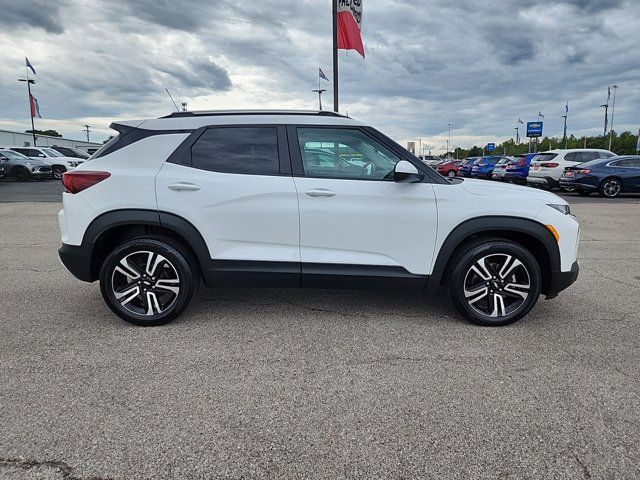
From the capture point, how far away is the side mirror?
343cm

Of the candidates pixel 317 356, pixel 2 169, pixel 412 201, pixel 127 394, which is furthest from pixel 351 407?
pixel 2 169

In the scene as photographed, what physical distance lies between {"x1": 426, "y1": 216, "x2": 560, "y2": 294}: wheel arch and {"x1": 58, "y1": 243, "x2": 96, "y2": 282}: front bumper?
2.82 meters

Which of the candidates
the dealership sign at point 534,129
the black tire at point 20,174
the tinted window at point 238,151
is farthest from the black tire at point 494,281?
the dealership sign at point 534,129

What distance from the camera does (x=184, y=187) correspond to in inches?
140

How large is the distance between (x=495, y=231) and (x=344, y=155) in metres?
1.41

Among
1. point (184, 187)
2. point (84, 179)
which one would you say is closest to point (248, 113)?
point (184, 187)

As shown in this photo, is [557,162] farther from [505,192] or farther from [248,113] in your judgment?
[248,113]

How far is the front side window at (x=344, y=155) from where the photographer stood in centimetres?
362

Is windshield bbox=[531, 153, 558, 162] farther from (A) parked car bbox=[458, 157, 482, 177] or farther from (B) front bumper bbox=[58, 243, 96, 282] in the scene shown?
(B) front bumper bbox=[58, 243, 96, 282]

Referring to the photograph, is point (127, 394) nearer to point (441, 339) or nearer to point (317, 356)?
point (317, 356)

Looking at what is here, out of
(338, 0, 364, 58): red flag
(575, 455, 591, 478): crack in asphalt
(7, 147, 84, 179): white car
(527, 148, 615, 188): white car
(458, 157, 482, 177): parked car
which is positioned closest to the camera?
(575, 455, 591, 478): crack in asphalt

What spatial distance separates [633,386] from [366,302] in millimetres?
2196

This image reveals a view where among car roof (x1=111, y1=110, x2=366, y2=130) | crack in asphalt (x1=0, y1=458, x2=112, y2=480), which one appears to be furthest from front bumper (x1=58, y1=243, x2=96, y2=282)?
crack in asphalt (x1=0, y1=458, x2=112, y2=480)

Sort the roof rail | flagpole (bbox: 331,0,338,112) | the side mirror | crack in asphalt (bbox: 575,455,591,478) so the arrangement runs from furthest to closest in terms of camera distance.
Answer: flagpole (bbox: 331,0,338,112) < the roof rail < the side mirror < crack in asphalt (bbox: 575,455,591,478)
